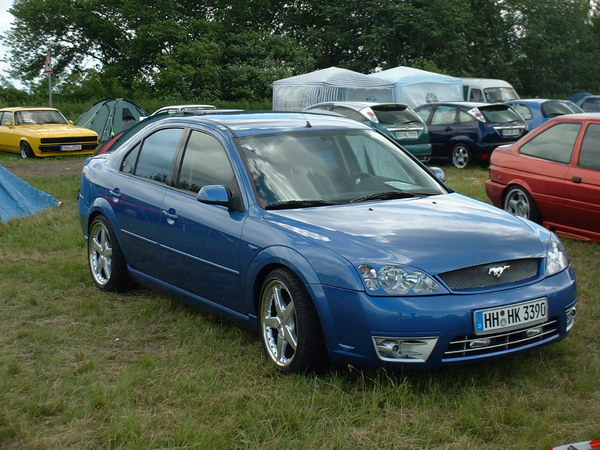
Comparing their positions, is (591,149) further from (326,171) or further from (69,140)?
(69,140)

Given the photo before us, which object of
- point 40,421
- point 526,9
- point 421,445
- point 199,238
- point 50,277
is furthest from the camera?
point 526,9

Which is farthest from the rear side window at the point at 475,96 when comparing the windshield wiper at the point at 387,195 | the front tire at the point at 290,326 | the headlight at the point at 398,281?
the headlight at the point at 398,281

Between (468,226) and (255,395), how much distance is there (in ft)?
5.12

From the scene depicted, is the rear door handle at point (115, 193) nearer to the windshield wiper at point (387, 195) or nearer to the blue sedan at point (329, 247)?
the blue sedan at point (329, 247)

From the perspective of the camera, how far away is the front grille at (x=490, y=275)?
184 inches

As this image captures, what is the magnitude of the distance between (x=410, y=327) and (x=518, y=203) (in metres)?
5.55

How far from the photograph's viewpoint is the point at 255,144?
19.5 feet

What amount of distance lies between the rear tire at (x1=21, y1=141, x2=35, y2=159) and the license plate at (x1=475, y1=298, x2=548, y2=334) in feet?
65.3

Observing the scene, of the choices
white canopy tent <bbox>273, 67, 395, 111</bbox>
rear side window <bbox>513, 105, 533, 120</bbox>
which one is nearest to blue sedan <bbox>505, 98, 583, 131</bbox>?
rear side window <bbox>513, 105, 533, 120</bbox>

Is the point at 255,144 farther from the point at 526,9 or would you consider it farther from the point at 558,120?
the point at 526,9

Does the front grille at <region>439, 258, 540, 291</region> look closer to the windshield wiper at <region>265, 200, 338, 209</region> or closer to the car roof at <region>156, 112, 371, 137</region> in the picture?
the windshield wiper at <region>265, 200, 338, 209</region>

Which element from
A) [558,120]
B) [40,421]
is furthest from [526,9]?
[40,421]

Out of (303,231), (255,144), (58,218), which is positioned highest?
(255,144)

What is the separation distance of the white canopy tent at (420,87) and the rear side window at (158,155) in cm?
2091
